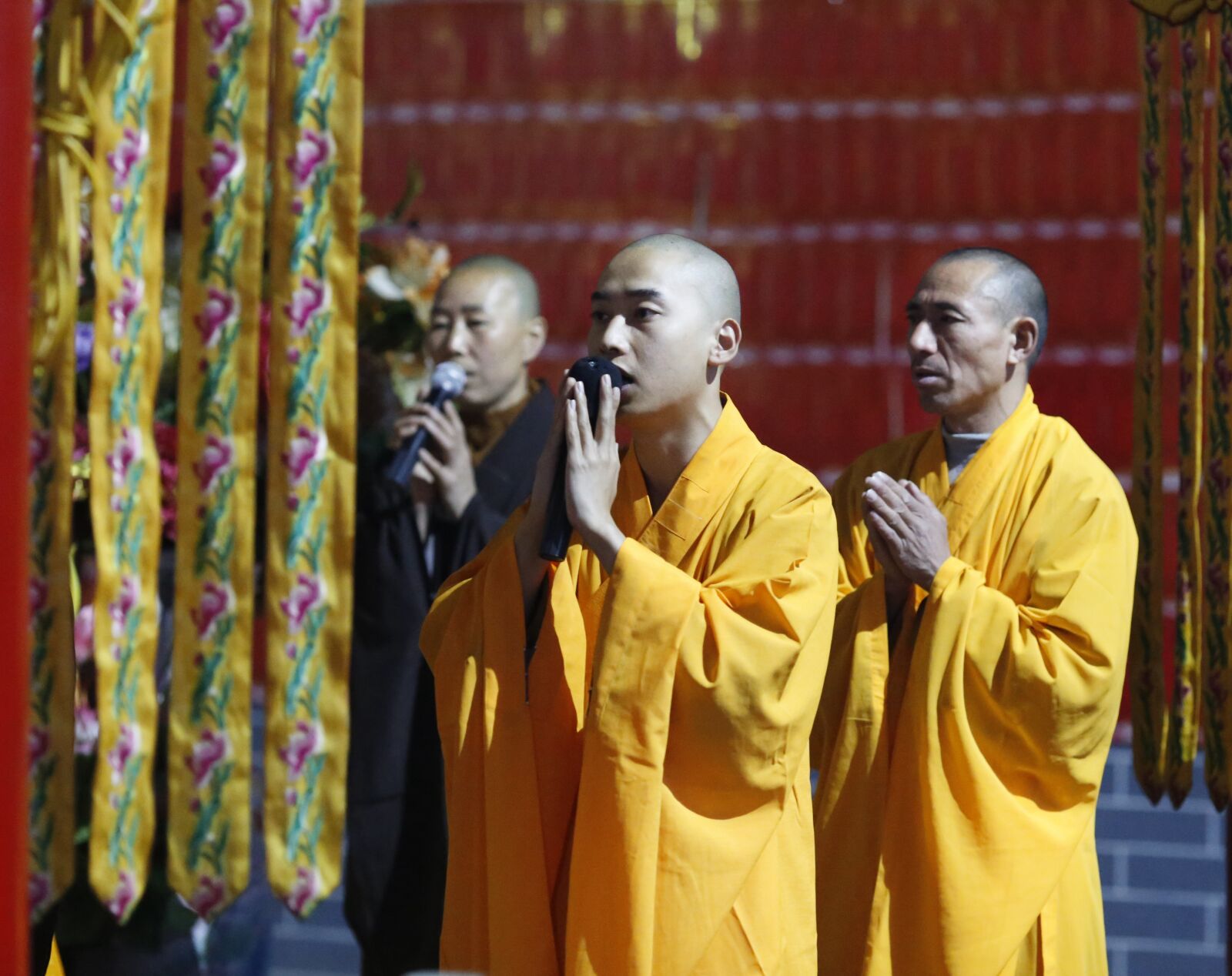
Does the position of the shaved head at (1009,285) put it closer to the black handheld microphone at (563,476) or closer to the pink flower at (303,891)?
the black handheld microphone at (563,476)

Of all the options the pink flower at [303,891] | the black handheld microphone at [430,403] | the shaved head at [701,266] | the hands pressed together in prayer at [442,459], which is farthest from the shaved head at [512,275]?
the pink flower at [303,891]

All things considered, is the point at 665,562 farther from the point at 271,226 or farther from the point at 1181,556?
the point at 1181,556

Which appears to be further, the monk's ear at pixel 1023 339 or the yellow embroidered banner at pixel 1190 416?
the yellow embroidered banner at pixel 1190 416

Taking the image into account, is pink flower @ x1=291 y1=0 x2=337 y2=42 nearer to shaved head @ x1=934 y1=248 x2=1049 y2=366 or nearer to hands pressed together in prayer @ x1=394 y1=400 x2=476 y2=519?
hands pressed together in prayer @ x1=394 y1=400 x2=476 y2=519

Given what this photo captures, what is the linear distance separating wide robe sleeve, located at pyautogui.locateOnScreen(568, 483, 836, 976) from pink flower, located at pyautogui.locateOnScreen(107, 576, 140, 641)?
1005 millimetres

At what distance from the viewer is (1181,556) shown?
12.2ft

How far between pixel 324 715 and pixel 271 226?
877mm

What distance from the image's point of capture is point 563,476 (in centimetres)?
276

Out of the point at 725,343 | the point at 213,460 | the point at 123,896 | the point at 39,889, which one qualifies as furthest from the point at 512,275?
the point at 39,889

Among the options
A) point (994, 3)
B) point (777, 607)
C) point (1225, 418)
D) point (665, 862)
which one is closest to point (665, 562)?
point (777, 607)

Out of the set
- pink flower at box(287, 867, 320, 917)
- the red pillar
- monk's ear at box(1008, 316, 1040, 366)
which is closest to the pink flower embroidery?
pink flower at box(287, 867, 320, 917)

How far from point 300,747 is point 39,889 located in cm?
49

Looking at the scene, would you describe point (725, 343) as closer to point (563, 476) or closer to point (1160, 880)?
point (563, 476)

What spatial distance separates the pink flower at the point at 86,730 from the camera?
3871mm
